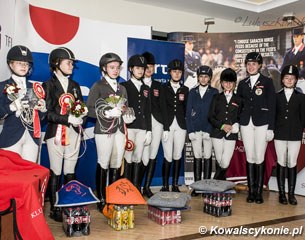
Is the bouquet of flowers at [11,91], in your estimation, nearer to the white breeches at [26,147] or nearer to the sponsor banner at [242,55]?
the white breeches at [26,147]

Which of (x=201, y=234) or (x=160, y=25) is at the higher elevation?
(x=160, y=25)

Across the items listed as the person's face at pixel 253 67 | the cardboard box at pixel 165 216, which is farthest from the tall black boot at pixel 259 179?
the cardboard box at pixel 165 216

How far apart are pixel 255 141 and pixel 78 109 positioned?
7.87 ft

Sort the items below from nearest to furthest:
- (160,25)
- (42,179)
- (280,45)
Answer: (42,179), (280,45), (160,25)

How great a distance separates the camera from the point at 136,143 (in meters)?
4.39

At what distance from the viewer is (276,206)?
446 centimetres

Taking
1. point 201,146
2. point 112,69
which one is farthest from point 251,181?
point 112,69

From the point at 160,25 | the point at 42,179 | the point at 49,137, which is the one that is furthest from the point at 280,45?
the point at 42,179

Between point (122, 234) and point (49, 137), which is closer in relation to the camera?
point (122, 234)

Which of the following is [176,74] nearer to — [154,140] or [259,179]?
[154,140]

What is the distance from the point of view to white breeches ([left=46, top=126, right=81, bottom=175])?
3.57m

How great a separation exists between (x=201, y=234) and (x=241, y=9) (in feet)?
15.2

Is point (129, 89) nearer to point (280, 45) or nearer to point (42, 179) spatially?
point (42, 179)
